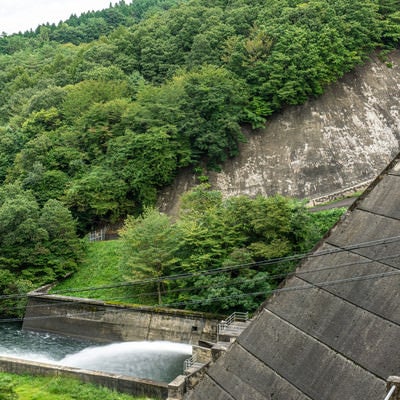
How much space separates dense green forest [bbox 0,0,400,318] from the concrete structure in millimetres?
21521

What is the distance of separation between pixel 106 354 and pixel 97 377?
445 cm

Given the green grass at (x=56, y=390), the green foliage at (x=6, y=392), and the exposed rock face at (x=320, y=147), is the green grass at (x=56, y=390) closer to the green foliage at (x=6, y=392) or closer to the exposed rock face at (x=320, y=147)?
the green foliage at (x=6, y=392)

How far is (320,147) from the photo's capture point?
1177 inches

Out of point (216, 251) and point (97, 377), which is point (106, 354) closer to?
point (97, 377)

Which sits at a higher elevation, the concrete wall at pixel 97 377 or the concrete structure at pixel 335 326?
the concrete structure at pixel 335 326

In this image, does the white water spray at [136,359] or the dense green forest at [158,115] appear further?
the dense green forest at [158,115]

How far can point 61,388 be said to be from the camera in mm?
15062

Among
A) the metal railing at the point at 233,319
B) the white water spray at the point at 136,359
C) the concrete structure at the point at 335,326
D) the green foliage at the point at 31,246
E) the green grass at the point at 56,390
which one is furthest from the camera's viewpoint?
the green foliage at the point at 31,246

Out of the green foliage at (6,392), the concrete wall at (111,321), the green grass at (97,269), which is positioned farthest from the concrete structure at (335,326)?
the green grass at (97,269)

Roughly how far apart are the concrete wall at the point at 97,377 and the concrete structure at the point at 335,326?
35.9 ft

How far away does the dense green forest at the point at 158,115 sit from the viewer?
25531 mm

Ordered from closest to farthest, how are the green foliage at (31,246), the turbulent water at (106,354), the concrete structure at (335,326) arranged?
1. the concrete structure at (335,326)
2. the turbulent water at (106,354)
3. the green foliage at (31,246)

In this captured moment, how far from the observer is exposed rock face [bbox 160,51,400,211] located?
94.5ft

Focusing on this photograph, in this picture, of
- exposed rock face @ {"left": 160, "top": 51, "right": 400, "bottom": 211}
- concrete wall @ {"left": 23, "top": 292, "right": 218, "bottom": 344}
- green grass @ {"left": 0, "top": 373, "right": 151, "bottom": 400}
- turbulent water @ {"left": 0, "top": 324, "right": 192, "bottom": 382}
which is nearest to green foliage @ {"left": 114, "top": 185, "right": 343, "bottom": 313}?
concrete wall @ {"left": 23, "top": 292, "right": 218, "bottom": 344}
